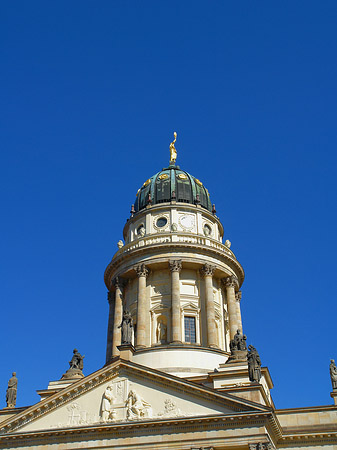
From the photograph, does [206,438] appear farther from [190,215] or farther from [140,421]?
[190,215]

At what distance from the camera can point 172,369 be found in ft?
133

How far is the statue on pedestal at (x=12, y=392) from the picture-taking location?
1453 inches

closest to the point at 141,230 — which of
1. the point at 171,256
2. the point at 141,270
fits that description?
the point at 141,270

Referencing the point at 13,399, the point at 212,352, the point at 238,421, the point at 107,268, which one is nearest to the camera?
the point at 238,421

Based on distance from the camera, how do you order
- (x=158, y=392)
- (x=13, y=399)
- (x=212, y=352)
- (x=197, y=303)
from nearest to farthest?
(x=158, y=392), (x=13, y=399), (x=212, y=352), (x=197, y=303)

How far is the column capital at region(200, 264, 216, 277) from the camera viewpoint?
1823 inches

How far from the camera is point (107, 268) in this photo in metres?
50.0

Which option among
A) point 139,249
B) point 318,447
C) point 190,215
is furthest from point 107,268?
point 318,447

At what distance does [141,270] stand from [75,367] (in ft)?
33.3

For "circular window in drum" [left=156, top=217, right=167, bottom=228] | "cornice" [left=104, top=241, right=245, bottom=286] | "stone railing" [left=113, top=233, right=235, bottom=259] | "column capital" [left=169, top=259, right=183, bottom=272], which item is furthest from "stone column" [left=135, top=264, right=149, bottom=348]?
"circular window in drum" [left=156, top=217, right=167, bottom=228]

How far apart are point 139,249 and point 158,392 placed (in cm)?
1668

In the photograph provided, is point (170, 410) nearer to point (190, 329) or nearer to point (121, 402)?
point (121, 402)

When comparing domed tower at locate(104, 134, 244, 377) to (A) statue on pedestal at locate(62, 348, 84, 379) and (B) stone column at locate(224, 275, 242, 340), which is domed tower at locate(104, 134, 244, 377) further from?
(A) statue on pedestal at locate(62, 348, 84, 379)

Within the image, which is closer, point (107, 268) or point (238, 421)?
point (238, 421)
